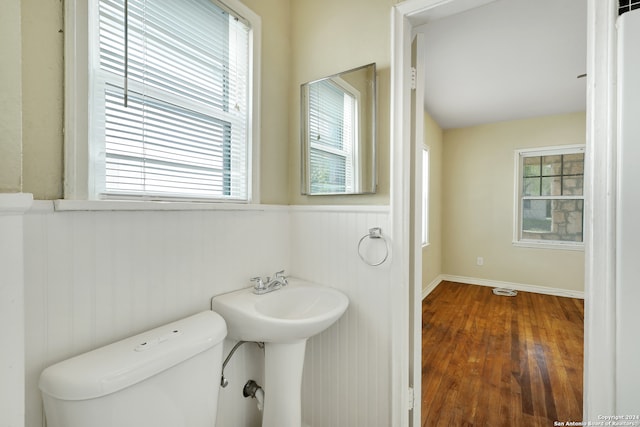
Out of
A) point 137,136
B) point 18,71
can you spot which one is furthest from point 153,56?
point 18,71

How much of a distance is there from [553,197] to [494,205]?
0.73 metres

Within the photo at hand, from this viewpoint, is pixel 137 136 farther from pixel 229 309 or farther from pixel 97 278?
pixel 229 309

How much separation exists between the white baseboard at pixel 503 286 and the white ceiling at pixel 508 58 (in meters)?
2.42

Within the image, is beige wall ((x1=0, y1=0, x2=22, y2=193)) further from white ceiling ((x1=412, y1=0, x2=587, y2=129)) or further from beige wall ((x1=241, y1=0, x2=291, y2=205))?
white ceiling ((x1=412, y1=0, x2=587, y2=129))

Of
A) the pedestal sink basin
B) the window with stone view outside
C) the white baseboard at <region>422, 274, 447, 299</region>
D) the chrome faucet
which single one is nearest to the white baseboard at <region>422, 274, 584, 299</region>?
the white baseboard at <region>422, 274, 447, 299</region>

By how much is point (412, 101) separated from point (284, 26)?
2.93 ft

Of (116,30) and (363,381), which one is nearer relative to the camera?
(116,30)

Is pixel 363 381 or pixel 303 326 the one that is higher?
pixel 303 326

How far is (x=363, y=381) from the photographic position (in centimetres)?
140

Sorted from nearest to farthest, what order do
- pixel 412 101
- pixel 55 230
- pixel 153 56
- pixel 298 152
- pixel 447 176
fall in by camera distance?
1. pixel 55 230
2. pixel 153 56
3. pixel 412 101
4. pixel 298 152
5. pixel 447 176

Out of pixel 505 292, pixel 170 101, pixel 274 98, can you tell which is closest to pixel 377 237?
pixel 274 98

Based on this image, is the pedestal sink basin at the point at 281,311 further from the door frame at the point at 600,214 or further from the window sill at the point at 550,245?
the window sill at the point at 550,245

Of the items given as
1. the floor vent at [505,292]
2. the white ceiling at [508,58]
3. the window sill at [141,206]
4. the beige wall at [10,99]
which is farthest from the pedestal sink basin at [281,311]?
the floor vent at [505,292]

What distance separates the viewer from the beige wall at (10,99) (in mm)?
534
